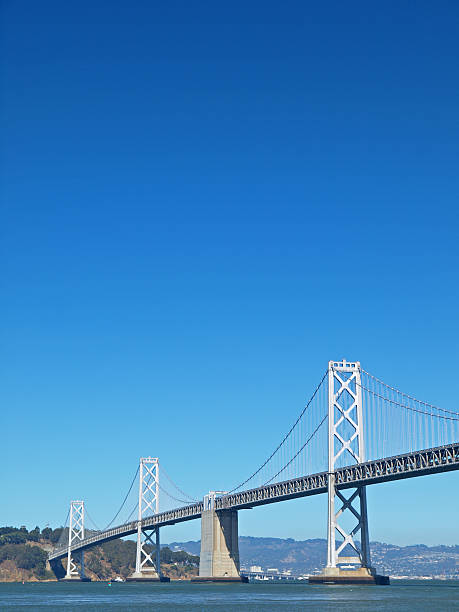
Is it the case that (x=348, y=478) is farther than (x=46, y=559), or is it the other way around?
(x=46, y=559)

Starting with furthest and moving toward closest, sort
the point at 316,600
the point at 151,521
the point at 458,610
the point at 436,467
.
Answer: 1. the point at 151,521
2. the point at 436,467
3. the point at 316,600
4. the point at 458,610

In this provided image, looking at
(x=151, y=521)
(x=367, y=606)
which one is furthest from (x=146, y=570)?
(x=367, y=606)

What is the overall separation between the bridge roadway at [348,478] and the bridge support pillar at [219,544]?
923mm

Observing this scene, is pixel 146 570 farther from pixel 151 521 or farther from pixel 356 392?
pixel 356 392

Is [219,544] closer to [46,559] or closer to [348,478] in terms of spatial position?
[348,478]

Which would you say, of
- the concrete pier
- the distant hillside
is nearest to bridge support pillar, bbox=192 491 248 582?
the concrete pier

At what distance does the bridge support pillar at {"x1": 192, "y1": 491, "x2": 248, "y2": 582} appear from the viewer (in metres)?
75.3

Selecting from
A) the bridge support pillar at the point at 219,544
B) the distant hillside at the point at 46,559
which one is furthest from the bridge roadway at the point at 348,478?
the distant hillside at the point at 46,559

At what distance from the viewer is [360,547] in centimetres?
5903

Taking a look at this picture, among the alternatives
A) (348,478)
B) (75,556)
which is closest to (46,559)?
(75,556)

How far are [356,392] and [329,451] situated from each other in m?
5.18

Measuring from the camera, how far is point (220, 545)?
75.2m

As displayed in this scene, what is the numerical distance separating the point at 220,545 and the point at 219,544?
5.4 inches

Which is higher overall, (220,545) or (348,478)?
(348,478)
